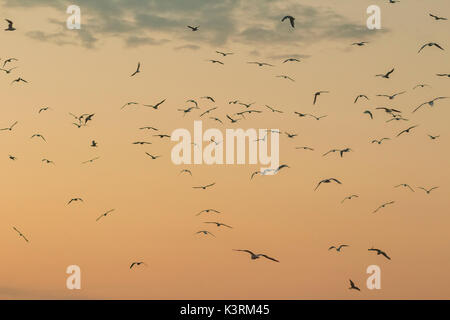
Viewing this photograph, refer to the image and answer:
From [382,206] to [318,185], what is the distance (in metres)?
9.14

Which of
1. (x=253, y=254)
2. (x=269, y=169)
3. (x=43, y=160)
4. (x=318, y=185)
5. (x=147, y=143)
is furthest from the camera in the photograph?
(x=147, y=143)

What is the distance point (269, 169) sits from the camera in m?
61.1

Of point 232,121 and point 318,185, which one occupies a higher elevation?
point 232,121
